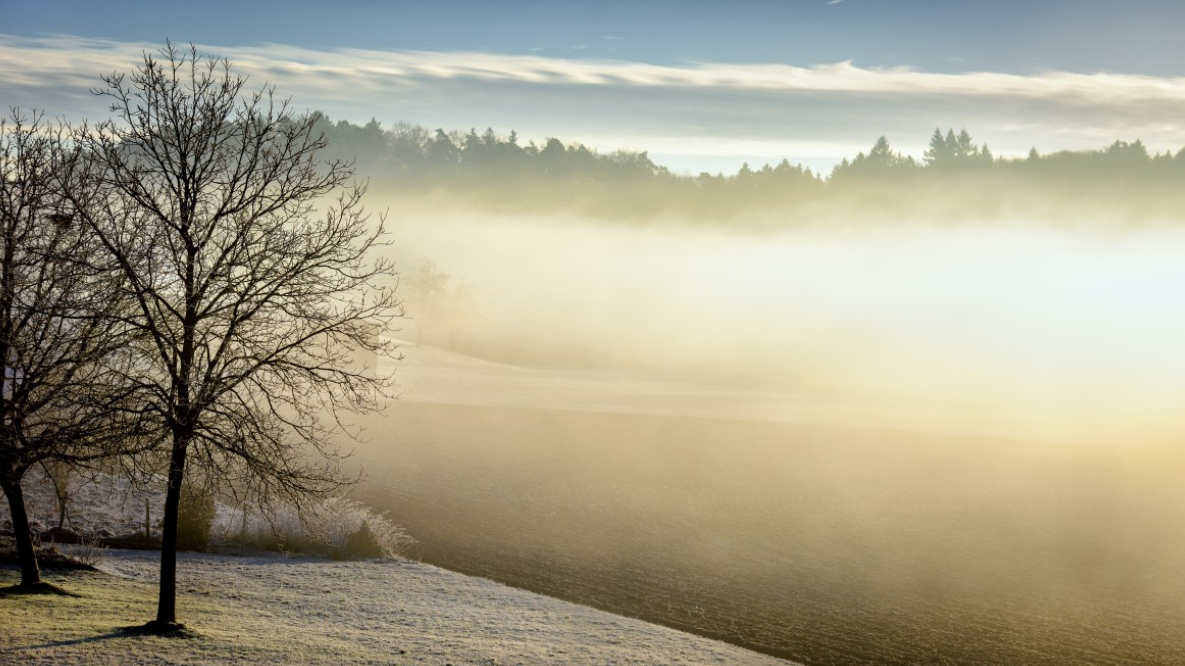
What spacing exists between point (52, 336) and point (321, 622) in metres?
9.40

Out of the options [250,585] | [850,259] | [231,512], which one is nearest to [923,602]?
[250,585]

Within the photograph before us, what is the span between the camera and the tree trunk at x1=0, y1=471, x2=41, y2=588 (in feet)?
65.2

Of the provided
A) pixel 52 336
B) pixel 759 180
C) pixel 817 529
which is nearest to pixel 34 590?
pixel 52 336

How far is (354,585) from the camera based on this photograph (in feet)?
92.2

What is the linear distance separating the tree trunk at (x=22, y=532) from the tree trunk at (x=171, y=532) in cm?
367

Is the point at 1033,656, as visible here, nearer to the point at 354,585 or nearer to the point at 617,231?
the point at 354,585

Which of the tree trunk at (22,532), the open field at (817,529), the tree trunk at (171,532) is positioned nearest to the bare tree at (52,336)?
the tree trunk at (22,532)

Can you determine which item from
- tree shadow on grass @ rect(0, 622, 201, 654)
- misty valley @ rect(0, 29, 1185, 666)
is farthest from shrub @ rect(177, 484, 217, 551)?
tree shadow on grass @ rect(0, 622, 201, 654)

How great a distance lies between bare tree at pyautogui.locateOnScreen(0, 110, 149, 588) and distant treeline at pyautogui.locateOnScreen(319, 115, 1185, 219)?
149 metres

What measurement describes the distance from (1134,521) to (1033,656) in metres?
21.4

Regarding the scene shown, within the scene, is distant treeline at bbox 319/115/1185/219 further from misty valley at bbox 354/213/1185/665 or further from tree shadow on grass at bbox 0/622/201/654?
tree shadow on grass at bbox 0/622/201/654

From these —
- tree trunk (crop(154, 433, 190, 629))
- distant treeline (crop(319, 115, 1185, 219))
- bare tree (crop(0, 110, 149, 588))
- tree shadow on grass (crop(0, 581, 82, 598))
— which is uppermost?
distant treeline (crop(319, 115, 1185, 219))

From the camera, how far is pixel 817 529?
132 ft

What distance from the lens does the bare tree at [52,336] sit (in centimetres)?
1797
